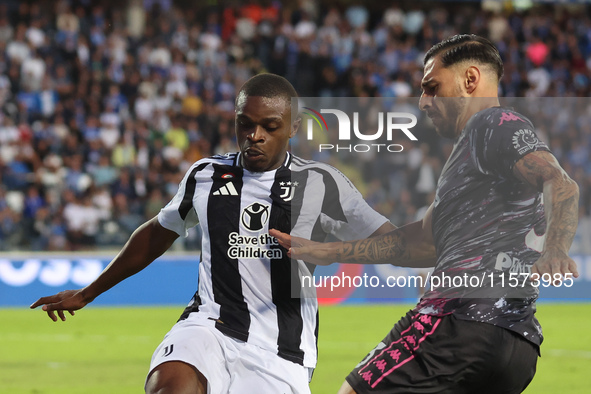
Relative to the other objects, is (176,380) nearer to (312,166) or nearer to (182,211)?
(182,211)

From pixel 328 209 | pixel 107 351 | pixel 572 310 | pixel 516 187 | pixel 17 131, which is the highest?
pixel 516 187

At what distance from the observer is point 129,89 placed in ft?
61.2

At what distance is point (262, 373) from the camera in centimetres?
398

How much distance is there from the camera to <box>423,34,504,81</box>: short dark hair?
3.48 m

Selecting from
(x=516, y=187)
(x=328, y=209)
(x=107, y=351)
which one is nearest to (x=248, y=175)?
(x=328, y=209)

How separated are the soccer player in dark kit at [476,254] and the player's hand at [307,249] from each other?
1.62 ft

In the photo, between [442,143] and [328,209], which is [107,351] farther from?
[442,143]

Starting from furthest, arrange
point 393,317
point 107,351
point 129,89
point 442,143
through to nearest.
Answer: point 129,89
point 393,317
point 107,351
point 442,143

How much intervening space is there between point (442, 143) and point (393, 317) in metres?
9.90

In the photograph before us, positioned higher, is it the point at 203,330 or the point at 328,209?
the point at 328,209

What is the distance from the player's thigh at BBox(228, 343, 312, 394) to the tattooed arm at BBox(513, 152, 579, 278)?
4.87ft

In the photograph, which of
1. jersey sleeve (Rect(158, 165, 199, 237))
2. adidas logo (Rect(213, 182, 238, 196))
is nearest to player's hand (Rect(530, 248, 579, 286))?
adidas logo (Rect(213, 182, 238, 196))

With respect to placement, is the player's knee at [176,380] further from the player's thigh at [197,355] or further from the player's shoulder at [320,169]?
the player's shoulder at [320,169]

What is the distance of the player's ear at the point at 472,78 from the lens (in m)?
3.47
